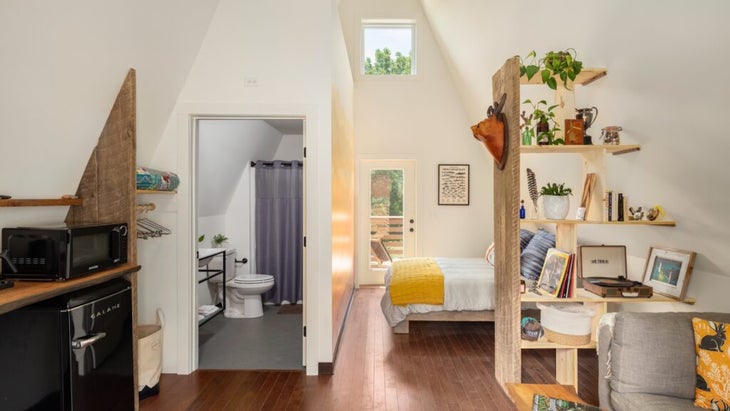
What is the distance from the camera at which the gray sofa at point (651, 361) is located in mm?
1707

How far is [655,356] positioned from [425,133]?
449 cm

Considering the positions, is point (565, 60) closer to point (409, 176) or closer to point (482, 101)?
point (482, 101)

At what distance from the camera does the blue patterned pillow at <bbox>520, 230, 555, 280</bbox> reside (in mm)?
3723

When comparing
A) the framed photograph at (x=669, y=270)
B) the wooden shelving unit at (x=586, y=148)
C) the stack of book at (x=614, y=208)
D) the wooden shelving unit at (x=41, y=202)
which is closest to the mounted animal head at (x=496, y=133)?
the wooden shelving unit at (x=586, y=148)

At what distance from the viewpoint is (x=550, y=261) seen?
8.32 feet

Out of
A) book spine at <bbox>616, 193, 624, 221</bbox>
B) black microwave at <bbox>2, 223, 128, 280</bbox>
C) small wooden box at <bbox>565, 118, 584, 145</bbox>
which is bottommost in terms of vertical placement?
black microwave at <bbox>2, 223, 128, 280</bbox>

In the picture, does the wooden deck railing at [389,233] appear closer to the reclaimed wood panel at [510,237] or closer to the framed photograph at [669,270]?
the reclaimed wood panel at [510,237]

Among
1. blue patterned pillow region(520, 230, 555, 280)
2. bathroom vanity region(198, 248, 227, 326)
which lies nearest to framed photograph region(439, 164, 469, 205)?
blue patterned pillow region(520, 230, 555, 280)

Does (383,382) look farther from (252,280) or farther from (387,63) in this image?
(387,63)

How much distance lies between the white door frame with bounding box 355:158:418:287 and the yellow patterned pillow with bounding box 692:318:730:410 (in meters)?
4.25

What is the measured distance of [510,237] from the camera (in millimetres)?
2410

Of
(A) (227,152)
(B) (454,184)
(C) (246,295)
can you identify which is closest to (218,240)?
(C) (246,295)

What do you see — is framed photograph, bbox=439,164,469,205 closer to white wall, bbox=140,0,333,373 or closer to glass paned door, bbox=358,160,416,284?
glass paned door, bbox=358,160,416,284

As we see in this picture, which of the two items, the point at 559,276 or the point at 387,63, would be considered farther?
the point at 387,63
